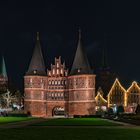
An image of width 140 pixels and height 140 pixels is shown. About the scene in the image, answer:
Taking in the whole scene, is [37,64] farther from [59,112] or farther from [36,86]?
[59,112]

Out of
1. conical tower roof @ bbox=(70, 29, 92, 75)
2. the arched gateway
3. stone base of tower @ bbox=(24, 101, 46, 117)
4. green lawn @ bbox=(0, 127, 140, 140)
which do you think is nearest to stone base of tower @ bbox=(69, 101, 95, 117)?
conical tower roof @ bbox=(70, 29, 92, 75)

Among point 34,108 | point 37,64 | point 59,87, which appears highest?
point 37,64

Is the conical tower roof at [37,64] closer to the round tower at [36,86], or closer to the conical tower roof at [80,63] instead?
the round tower at [36,86]

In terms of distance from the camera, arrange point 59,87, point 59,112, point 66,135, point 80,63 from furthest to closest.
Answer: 1. point 59,112
2. point 59,87
3. point 80,63
4. point 66,135

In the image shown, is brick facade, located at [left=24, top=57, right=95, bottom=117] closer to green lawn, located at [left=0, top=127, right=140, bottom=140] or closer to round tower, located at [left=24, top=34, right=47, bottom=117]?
round tower, located at [left=24, top=34, right=47, bottom=117]

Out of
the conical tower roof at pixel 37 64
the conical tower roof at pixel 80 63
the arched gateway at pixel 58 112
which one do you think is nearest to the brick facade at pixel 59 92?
the conical tower roof at pixel 80 63

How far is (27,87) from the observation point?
376ft

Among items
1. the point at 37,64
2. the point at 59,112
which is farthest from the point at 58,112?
the point at 37,64

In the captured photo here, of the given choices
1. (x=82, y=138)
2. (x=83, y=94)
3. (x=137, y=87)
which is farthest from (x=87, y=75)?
(x=82, y=138)

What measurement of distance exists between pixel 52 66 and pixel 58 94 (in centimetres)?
831

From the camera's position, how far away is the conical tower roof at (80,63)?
374ft

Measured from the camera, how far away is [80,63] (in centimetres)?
11500

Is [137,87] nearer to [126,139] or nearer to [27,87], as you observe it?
[27,87]

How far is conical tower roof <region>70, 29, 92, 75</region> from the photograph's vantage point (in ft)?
374
